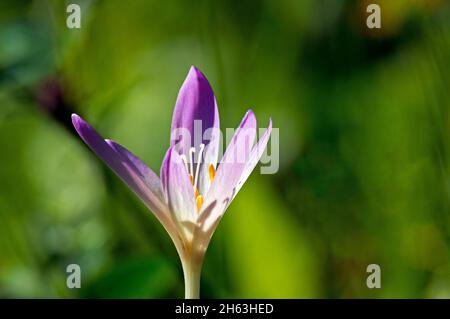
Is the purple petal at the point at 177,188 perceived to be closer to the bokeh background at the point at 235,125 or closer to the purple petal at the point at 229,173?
the purple petal at the point at 229,173

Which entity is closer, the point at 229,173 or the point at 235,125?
the point at 229,173

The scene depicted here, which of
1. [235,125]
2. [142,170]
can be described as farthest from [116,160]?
[235,125]

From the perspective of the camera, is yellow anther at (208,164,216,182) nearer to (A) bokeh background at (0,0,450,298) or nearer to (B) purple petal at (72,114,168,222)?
(B) purple petal at (72,114,168,222)

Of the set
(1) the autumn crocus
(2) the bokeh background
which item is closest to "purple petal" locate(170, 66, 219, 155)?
(1) the autumn crocus

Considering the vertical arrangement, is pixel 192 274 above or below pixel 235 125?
below

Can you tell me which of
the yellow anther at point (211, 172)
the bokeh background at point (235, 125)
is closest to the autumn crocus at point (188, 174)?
the yellow anther at point (211, 172)

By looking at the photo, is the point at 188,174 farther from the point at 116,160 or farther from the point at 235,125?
the point at 235,125
